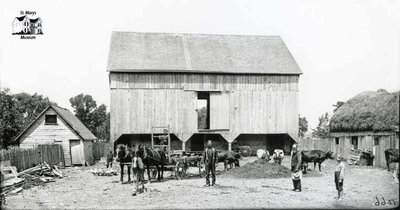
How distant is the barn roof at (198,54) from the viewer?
3094cm

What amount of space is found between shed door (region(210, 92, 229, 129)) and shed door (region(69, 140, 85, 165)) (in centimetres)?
981

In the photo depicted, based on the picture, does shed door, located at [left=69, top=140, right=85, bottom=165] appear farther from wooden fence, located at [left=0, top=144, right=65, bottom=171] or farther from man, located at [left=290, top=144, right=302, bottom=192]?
man, located at [left=290, top=144, right=302, bottom=192]

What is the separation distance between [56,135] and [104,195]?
16.8 metres

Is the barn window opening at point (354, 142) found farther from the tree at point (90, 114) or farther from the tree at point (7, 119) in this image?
the tree at point (90, 114)

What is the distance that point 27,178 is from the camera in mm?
18531

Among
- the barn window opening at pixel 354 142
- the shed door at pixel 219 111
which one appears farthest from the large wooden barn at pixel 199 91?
the barn window opening at pixel 354 142

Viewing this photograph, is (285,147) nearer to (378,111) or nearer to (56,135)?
(378,111)

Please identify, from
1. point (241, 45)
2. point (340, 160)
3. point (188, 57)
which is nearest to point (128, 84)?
point (188, 57)

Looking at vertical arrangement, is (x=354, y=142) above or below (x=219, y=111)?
below

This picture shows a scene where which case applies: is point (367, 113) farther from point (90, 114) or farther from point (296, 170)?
point (90, 114)

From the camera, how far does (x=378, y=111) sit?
26.0m

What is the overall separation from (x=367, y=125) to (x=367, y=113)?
3.66 feet

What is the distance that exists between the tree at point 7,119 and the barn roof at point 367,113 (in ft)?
80.7

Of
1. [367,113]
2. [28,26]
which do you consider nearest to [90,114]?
[367,113]
